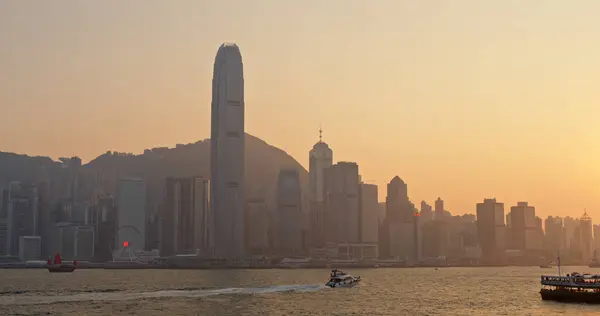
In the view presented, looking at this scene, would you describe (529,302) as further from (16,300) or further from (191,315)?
(16,300)

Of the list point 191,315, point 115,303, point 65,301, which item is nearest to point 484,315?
point 191,315

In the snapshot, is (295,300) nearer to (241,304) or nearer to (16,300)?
(241,304)

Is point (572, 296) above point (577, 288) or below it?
below

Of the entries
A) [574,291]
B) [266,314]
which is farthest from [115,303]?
[574,291]

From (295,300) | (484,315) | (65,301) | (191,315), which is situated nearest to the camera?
(191,315)

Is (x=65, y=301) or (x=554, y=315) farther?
(x=65, y=301)

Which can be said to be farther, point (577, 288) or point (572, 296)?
point (572, 296)

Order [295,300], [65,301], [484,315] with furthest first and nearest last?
[295,300] < [65,301] < [484,315]
